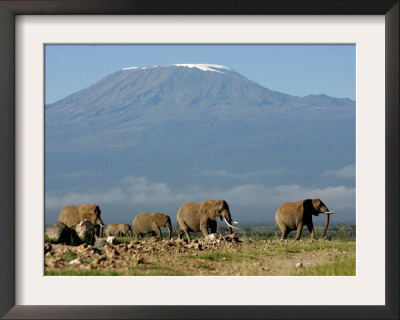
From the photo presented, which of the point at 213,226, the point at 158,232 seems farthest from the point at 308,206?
the point at 158,232

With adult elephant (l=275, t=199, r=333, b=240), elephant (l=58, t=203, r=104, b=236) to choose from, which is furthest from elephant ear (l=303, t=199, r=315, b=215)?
elephant (l=58, t=203, r=104, b=236)

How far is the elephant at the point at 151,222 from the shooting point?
7.75 meters

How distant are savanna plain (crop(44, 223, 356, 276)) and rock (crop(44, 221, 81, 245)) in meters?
0.33

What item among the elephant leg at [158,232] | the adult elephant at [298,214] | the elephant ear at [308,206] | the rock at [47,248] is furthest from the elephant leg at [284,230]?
the rock at [47,248]

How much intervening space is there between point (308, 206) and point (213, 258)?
3.11m

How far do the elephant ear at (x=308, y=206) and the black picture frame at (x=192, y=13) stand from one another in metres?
3.95

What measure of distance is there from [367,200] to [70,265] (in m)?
2.52

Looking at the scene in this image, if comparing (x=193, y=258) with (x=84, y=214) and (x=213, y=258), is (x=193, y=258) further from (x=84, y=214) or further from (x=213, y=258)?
(x=84, y=214)

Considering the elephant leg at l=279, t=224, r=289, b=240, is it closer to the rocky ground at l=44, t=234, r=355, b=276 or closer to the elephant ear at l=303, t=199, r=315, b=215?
the elephant ear at l=303, t=199, r=315, b=215

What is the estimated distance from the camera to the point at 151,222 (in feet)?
25.8

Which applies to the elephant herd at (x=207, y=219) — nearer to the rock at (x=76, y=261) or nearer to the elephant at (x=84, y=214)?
the elephant at (x=84, y=214)

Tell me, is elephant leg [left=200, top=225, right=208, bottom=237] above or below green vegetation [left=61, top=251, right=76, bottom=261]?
below

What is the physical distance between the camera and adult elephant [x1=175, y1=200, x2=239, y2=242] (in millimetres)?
7883

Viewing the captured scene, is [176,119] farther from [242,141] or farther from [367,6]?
[367,6]
